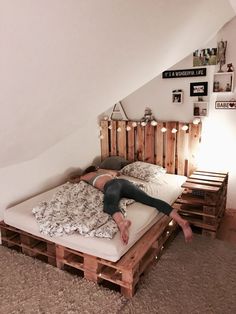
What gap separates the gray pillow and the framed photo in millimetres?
1186

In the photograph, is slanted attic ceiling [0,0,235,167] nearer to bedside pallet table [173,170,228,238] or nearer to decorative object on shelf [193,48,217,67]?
decorative object on shelf [193,48,217,67]

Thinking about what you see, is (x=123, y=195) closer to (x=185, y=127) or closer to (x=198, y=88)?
(x=185, y=127)

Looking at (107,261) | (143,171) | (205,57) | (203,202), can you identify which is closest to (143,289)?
(107,261)

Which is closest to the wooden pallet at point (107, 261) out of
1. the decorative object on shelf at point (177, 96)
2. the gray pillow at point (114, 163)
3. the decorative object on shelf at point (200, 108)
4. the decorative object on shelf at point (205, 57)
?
the gray pillow at point (114, 163)

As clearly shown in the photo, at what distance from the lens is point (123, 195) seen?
104 inches

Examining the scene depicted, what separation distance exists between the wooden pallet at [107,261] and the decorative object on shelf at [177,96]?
1445 mm

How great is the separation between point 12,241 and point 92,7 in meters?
2.13

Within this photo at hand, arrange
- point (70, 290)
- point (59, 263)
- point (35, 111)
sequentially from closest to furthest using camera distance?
point (35, 111) < point (70, 290) < point (59, 263)

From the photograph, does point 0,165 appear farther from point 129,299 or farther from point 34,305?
point 129,299

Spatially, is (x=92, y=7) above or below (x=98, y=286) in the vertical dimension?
above

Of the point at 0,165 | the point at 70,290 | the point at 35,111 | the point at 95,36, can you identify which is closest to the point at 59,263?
the point at 70,290

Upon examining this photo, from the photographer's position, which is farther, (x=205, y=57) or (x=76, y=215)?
(x=205, y=57)

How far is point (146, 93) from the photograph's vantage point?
3465 millimetres

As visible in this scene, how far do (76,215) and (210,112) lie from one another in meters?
1.90
